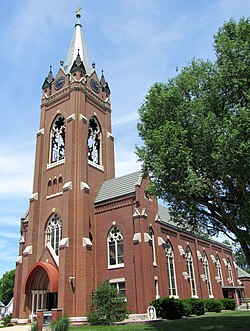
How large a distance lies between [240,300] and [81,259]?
106 feet

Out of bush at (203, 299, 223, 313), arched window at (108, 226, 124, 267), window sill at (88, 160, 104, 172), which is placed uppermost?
window sill at (88, 160, 104, 172)

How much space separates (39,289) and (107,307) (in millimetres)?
6932

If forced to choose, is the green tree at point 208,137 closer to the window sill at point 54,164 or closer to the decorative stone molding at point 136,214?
the decorative stone molding at point 136,214

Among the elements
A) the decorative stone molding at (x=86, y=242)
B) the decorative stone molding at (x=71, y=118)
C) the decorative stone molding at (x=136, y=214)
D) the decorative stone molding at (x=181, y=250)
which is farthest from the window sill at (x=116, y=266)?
the decorative stone molding at (x=71, y=118)

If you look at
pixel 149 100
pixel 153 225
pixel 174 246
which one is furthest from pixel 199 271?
pixel 149 100

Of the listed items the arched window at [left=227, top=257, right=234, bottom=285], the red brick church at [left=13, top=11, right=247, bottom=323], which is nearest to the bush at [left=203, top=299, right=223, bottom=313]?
the red brick church at [left=13, top=11, right=247, bottom=323]

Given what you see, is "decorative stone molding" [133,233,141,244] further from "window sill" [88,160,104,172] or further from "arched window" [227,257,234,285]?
"arched window" [227,257,234,285]

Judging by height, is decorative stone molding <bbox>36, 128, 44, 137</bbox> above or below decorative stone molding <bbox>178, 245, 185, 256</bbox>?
above

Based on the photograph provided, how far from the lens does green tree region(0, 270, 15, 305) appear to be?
238 feet

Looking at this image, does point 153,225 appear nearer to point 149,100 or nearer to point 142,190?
point 142,190

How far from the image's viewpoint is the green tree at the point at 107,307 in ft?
73.9

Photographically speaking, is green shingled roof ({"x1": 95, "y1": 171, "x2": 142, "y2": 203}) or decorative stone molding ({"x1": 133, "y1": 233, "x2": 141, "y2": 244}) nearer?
decorative stone molding ({"x1": 133, "y1": 233, "x2": 141, "y2": 244})

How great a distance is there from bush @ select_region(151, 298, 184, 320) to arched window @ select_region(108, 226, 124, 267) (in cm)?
407

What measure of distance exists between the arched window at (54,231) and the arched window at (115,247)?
14.2ft
